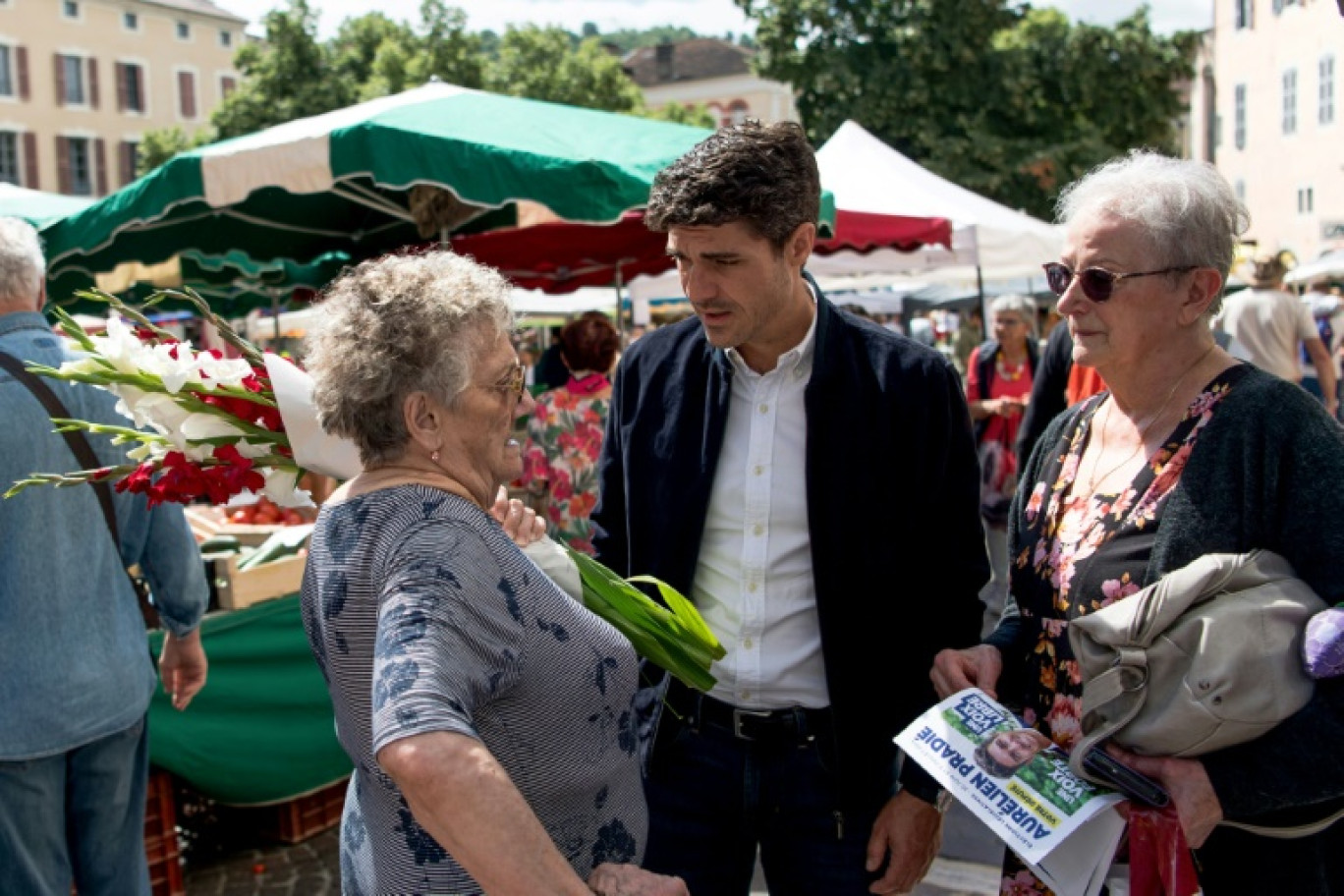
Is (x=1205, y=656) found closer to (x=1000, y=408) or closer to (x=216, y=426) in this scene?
(x=216, y=426)

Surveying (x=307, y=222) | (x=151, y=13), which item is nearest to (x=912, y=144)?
(x=307, y=222)

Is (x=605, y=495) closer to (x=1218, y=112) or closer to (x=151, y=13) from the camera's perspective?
(x=1218, y=112)

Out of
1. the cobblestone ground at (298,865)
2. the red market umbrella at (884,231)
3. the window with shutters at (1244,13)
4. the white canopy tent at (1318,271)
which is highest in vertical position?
the window with shutters at (1244,13)

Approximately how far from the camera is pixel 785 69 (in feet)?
96.3

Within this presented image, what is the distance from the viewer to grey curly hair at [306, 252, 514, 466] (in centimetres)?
150

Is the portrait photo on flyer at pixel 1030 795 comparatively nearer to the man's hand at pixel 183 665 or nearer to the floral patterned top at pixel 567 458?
the man's hand at pixel 183 665

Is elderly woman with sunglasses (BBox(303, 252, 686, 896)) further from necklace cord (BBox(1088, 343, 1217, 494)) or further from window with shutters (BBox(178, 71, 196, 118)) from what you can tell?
window with shutters (BBox(178, 71, 196, 118))

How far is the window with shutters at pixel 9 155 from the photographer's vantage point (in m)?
43.3

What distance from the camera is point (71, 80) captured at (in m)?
45.2

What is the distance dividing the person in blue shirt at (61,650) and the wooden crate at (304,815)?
137 cm

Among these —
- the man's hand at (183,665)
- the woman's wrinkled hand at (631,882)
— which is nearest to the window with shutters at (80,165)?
the man's hand at (183,665)

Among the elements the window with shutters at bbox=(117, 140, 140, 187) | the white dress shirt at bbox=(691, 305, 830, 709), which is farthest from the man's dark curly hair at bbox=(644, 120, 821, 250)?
the window with shutters at bbox=(117, 140, 140, 187)

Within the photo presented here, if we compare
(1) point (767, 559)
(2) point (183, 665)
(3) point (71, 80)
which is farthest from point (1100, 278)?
(3) point (71, 80)

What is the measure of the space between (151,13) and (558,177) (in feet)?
168
